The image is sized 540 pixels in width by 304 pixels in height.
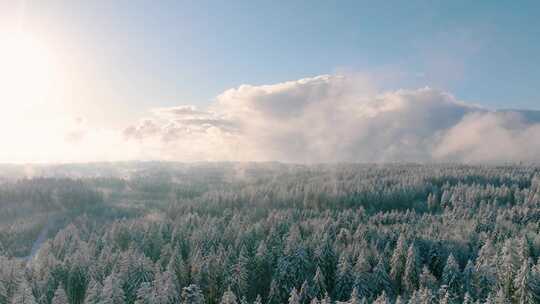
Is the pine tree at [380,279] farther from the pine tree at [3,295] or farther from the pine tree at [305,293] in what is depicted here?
the pine tree at [3,295]

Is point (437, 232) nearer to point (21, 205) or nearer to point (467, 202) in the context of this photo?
point (467, 202)

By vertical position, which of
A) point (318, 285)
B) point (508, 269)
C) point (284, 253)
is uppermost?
point (508, 269)

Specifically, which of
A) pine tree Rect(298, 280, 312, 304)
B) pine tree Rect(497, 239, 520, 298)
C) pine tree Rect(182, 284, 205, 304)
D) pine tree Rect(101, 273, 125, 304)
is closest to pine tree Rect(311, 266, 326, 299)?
pine tree Rect(298, 280, 312, 304)

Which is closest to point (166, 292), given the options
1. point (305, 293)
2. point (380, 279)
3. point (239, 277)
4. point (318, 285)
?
point (239, 277)

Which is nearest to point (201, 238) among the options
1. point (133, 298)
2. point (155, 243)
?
point (155, 243)

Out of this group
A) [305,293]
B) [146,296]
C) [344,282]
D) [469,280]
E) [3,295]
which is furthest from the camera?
[344,282]

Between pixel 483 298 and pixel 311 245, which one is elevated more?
pixel 311 245

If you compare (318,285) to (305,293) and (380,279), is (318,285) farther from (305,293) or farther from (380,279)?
(380,279)

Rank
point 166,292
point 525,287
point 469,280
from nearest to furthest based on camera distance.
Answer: point 166,292, point 525,287, point 469,280

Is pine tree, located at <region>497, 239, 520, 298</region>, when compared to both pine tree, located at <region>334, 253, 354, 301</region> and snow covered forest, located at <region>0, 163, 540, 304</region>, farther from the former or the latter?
pine tree, located at <region>334, 253, 354, 301</region>
